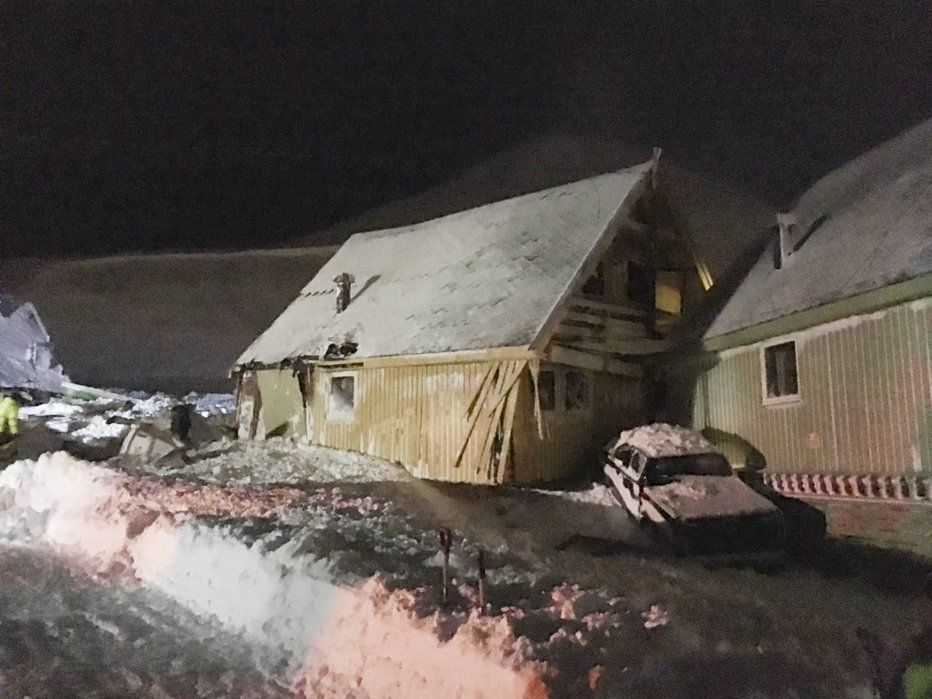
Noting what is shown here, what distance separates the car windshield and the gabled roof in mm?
3451

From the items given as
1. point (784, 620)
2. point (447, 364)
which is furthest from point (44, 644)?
point (447, 364)

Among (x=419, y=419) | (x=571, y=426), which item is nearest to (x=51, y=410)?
(x=419, y=419)

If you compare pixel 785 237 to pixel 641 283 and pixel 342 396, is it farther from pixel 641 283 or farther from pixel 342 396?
pixel 342 396

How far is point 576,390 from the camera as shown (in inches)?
595

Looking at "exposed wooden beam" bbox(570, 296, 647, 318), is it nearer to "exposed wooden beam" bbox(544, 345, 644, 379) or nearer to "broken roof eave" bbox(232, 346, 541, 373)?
"exposed wooden beam" bbox(544, 345, 644, 379)

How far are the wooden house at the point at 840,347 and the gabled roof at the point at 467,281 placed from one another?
3.53 m

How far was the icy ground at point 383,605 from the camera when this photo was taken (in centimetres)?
550

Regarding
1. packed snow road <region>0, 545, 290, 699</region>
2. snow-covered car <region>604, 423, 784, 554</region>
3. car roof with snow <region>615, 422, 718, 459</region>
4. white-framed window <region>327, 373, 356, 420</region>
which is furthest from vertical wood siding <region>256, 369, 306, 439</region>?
packed snow road <region>0, 545, 290, 699</region>

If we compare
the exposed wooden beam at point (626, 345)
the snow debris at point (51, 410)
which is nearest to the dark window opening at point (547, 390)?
the exposed wooden beam at point (626, 345)

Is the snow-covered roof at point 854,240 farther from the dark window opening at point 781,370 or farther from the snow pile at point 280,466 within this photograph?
the snow pile at point 280,466

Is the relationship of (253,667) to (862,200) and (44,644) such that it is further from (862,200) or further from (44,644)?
(862,200)

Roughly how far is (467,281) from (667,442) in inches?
278

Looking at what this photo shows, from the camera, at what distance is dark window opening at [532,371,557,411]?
14.5m

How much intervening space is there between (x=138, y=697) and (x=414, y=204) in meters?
35.5
